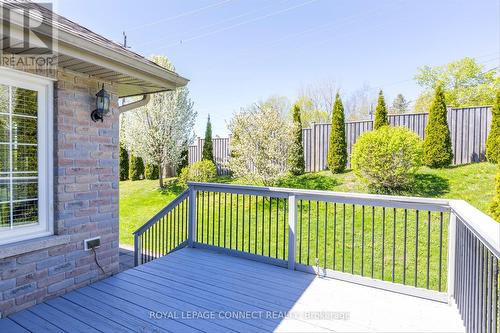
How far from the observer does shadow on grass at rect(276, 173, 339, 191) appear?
842 centimetres

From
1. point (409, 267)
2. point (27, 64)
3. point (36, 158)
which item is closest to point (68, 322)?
point (36, 158)

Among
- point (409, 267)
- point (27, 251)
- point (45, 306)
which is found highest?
point (27, 251)

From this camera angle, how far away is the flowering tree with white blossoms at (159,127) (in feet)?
37.0

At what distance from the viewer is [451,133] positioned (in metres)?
8.62

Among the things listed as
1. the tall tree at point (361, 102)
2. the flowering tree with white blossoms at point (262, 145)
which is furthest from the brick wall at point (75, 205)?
the tall tree at point (361, 102)

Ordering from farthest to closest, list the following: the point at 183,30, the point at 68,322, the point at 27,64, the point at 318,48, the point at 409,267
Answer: the point at 318,48 < the point at 183,30 < the point at 409,267 < the point at 27,64 < the point at 68,322

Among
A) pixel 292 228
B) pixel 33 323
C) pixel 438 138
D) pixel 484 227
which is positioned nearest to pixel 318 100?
pixel 438 138

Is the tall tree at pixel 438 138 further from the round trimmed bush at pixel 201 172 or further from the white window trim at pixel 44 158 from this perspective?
the white window trim at pixel 44 158

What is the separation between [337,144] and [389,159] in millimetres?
2783

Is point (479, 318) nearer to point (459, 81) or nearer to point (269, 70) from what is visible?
point (269, 70)

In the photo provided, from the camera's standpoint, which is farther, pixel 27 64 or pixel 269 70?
pixel 269 70

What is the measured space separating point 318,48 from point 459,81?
12.2m

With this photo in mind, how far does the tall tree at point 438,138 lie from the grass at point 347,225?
0.34 metres

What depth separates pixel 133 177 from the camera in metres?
14.0
